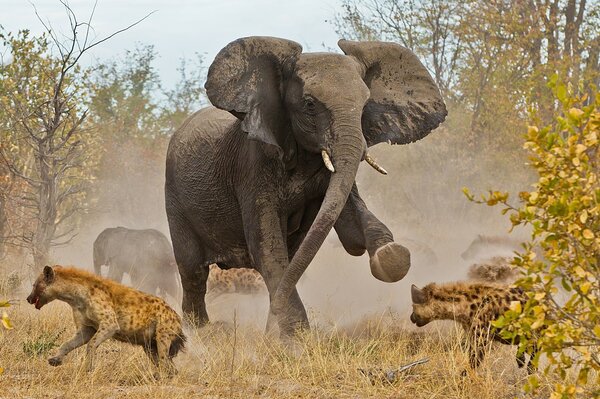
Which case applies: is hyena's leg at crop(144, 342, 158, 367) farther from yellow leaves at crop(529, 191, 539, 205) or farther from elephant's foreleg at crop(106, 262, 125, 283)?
elephant's foreleg at crop(106, 262, 125, 283)

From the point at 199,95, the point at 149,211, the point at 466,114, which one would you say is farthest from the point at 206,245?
the point at 199,95

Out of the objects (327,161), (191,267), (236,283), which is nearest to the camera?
(327,161)

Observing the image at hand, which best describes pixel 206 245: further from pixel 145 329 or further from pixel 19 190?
pixel 19 190

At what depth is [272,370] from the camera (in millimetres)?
8180

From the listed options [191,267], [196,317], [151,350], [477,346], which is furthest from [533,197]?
[196,317]

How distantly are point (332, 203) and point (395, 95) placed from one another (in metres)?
2.01

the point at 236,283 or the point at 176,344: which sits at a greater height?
the point at 236,283

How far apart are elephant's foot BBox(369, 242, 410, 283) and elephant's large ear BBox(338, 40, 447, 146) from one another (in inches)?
59.6

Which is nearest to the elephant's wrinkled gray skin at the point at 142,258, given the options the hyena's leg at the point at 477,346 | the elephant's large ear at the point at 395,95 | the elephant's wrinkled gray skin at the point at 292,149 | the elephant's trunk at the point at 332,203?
the elephant's wrinkled gray skin at the point at 292,149

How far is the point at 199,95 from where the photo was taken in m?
37.8

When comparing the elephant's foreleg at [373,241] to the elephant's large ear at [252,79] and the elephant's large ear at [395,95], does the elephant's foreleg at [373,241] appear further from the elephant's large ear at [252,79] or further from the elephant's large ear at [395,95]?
the elephant's large ear at [252,79]

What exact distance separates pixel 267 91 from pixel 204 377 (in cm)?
284

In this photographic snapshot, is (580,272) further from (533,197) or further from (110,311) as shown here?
(110,311)

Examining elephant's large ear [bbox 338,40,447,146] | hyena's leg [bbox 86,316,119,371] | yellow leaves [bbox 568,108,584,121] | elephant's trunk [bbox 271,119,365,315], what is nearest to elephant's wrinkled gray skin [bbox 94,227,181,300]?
Answer: elephant's large ear [bbox 338,40,447,146]
